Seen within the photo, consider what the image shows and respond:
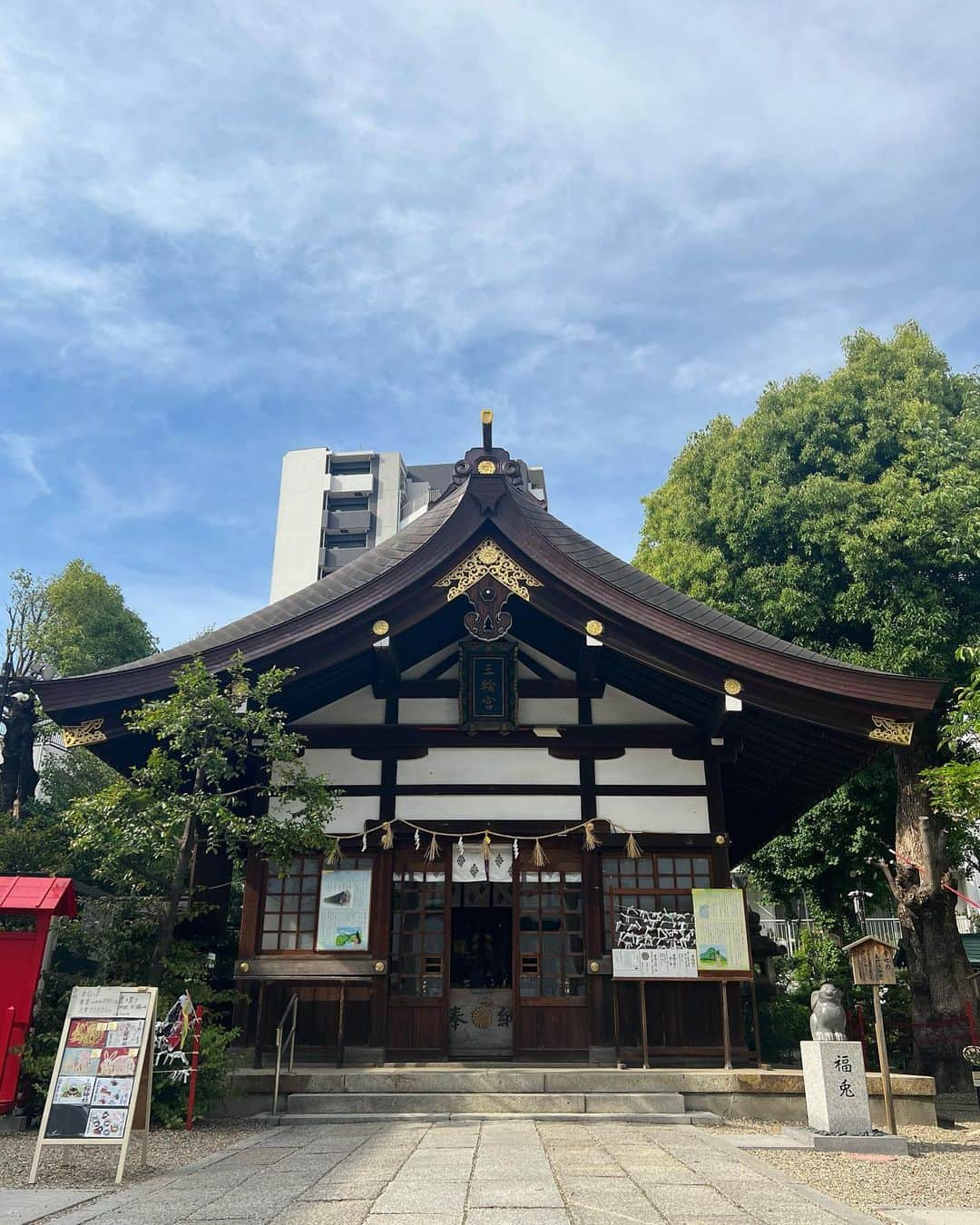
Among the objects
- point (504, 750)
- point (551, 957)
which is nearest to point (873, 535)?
point (504, 750)

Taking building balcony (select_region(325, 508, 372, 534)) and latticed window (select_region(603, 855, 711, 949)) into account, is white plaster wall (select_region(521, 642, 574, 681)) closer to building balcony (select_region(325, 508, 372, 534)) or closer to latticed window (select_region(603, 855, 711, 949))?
latticed window (select_region(603, 855, 711, 949))

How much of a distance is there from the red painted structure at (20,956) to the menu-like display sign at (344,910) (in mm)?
2897

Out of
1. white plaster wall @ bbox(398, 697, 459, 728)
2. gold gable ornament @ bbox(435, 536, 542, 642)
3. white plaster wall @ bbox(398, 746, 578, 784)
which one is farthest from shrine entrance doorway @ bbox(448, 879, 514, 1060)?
gold gable ornament @ bbox(435, 536, 542, 642)

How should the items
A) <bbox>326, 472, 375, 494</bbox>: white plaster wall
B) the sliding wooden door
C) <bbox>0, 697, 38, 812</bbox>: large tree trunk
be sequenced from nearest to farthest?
the sliding wooden door → <bbox>0, 697, 38, 812</bbox>: large tree trunk → <bbox>326, 472, 375, 494</bbox>: white plaster wall

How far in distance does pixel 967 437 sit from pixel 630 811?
407 inches

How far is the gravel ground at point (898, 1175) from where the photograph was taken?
5.90 metres

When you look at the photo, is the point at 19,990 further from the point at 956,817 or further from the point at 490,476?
the point at 956,817

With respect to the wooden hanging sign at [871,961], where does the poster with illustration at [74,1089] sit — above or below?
below

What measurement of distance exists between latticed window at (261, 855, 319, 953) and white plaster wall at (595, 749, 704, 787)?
374 centimetres

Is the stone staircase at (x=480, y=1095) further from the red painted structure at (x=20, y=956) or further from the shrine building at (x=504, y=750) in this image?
the red painted structure at (x=20, y=956)

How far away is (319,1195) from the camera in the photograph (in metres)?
5.42

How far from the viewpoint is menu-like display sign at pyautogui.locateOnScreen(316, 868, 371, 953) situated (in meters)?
10.3

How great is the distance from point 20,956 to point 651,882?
6798 millimetres

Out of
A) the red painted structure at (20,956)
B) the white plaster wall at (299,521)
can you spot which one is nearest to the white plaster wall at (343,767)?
the red painted structure at (20,956)
